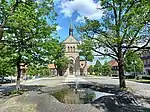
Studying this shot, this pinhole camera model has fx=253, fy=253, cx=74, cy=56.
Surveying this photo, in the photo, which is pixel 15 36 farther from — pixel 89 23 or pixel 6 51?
pixel 89 23

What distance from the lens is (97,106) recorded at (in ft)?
45.7

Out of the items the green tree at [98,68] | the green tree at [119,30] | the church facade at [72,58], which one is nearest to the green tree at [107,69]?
the green tree at [98,68]

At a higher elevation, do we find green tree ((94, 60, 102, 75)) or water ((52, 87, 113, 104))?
green tree ((94, 60, 102, 75))

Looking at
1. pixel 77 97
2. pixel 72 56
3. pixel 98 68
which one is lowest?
pixel 77 97

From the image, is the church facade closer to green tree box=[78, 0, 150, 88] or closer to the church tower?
the church tower

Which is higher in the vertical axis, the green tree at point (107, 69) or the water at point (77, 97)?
the green tree at point (107, 69)

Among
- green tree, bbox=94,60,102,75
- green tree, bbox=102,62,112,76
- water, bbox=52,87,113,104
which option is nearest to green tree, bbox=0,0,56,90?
water, bbox=52,87,113,104

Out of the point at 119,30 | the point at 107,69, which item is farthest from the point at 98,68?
the point at 119,30

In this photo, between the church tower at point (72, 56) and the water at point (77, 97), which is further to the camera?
the church tower at point (72, 56)

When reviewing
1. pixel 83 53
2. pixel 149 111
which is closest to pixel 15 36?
pixel 83 53

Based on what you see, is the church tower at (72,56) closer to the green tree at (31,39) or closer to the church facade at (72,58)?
the church facade at (72,58)

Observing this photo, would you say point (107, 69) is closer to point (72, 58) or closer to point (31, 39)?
point (72, 58)

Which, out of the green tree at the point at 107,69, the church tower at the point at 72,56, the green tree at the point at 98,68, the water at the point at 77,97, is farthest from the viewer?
the green tree at the point at 98,68

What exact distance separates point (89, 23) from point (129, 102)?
12.6 metres
